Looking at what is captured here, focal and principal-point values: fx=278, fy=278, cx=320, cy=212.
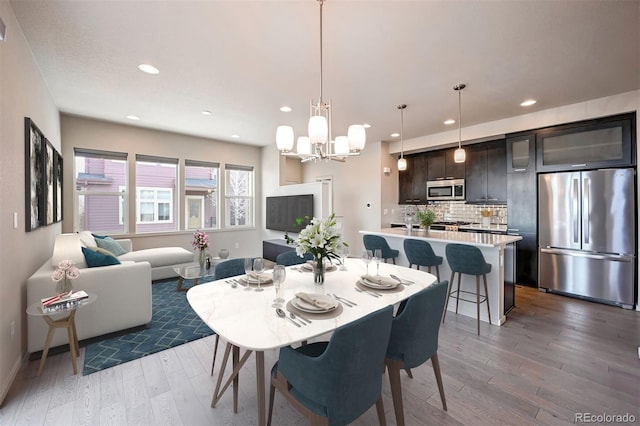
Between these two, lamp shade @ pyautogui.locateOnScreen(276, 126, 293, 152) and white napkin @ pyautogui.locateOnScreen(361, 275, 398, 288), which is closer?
white napkin @ pyautogui.locateOnScreen(361, 275, 398, 288)

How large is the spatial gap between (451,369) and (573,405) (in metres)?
0.72

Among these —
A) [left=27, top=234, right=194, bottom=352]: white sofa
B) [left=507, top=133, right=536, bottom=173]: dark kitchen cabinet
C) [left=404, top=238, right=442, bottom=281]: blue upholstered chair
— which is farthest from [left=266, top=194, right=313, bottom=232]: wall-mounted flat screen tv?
[left=507, top=133, right=536, bottom=173]: dark kitchen cabinet

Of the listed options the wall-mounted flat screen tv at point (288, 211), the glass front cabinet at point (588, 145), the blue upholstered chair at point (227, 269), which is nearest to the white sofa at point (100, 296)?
the blue upholstered chair at point (227, 269)

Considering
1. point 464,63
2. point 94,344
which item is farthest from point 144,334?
point 464,63

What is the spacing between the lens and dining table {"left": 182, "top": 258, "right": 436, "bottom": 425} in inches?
48.4

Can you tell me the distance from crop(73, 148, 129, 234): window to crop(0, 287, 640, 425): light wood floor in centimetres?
326

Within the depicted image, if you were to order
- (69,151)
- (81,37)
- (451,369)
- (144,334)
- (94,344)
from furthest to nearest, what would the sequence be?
(69,151), (144,334), (94,344), (81,37), (451,369)

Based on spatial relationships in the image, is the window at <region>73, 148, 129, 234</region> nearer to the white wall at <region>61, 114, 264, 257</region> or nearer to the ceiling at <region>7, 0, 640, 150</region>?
the white wall at <region>61, 114, 264, 257</region>

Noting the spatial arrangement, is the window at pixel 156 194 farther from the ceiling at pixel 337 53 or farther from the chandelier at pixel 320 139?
the chandelier at pixel 320 139

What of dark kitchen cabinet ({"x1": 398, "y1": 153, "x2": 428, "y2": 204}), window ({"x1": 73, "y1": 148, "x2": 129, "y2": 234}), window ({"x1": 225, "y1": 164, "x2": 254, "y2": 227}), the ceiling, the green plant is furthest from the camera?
window ({"x1": 225, "y1": 164, "x2": 254, "y2": 227})

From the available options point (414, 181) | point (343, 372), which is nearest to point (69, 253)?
point (343, 372)

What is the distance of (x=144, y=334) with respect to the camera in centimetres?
276

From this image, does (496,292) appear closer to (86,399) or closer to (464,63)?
(464,63)

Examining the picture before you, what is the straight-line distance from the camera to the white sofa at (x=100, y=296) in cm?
233
